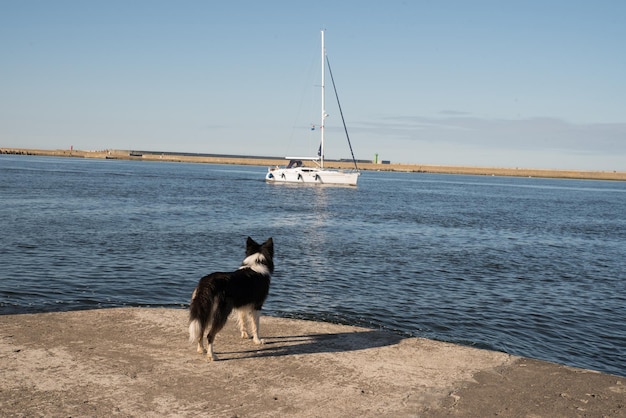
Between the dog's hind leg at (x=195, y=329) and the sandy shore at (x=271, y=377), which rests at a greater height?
the dog's hind leg at (x=195, y=329)

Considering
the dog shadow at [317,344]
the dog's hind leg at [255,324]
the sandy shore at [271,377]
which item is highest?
the dog's hind leg at [255,324]

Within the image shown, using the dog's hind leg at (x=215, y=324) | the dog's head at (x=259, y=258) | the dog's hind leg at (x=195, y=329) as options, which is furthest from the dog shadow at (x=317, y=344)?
the dog's head at (x=259, y=258)

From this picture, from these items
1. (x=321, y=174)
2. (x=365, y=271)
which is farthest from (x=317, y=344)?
(x=321, y=174)

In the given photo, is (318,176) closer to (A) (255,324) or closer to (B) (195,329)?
(A) (255,324)

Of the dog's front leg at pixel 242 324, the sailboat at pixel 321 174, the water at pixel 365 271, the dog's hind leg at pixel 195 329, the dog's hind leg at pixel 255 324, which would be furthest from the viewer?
the sailboat at pixel 321 174

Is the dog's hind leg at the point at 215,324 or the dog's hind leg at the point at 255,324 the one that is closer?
the dog's hind leg at the point at 215,324

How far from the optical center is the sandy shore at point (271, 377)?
5676mm

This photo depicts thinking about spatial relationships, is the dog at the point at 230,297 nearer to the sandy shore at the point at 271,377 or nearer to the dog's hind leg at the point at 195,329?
the dog's hind leg at the point at 195,329

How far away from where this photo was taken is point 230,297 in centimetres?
718

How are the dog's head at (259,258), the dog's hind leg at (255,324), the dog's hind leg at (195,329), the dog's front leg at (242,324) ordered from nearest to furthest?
the dog's hind leg at (195,329)
the dog's hind leg at (255,324)
the dog's head at (259,258)
the dog's front leg at (242,324)

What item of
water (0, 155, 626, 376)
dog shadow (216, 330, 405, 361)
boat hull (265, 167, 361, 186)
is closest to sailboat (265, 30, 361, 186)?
boat hull (265, 167, 361, 186)

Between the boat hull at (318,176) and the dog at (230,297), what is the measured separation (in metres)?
66.9

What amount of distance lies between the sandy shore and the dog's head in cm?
107

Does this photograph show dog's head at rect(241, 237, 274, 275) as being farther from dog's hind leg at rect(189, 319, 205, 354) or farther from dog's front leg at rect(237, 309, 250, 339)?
dog's hind leg at rect(189, 319, 205, 354)
